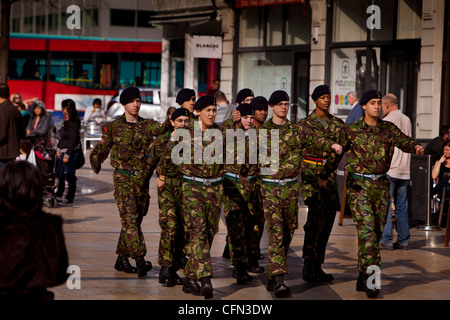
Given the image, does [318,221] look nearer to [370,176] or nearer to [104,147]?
[370,176]

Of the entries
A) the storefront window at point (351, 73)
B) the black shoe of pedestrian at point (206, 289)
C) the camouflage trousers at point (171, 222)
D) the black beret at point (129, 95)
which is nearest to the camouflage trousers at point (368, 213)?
the black shoe of pedestrian at point (206, 289)

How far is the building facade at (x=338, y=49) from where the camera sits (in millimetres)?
17547

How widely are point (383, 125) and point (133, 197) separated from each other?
9.08 feet

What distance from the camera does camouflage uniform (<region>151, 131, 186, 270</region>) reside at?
877 centimetres

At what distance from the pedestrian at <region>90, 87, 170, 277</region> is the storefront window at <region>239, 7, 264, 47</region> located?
45.6 ft

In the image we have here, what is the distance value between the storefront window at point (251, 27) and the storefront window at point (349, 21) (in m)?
2.81

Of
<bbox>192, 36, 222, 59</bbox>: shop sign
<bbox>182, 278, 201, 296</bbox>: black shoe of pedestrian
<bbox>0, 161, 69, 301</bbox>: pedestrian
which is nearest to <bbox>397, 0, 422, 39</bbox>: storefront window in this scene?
<bbox>192, 36, 222, 59</bbox>: shop sign

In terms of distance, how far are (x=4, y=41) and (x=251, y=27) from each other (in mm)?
6974

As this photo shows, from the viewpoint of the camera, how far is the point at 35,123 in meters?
17.7

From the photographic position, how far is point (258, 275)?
31.5ft

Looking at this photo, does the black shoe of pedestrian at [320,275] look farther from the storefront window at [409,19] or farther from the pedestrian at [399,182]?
the storefront window at [409,19]

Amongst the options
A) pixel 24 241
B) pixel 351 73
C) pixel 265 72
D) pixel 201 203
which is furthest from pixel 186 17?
pixel 24 241

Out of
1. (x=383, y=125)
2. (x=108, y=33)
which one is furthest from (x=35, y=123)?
(x=108, y=33)
